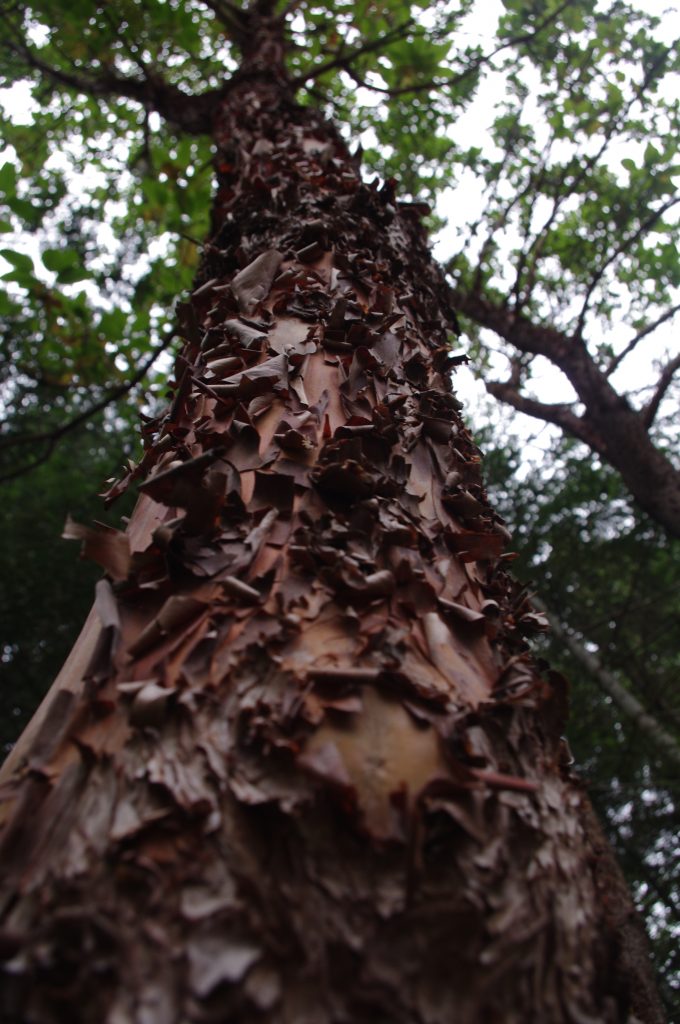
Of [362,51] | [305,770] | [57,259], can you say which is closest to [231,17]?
[362,51]

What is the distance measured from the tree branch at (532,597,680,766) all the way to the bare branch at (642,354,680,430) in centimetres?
157

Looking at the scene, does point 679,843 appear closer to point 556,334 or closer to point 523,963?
point 556,334

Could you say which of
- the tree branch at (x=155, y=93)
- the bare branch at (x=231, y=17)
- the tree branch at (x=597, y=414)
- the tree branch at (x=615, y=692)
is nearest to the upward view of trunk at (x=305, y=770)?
the tree branch at (x=597, y=414)

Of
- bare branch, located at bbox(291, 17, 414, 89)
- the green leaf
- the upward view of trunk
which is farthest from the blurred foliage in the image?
the upward view of trunk

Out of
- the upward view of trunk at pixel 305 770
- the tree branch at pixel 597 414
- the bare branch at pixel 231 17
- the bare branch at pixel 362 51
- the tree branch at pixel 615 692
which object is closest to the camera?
the upward view of trunk at pixel 305 770

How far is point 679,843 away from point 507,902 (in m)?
4.13

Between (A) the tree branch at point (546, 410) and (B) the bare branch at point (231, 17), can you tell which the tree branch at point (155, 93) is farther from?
(A) the tree branch at point (546, 410)

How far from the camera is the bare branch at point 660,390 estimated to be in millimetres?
3670

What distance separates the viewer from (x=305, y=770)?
2.08ft

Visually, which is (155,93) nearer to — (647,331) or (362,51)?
(362,51)

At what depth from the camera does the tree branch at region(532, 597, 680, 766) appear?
4.60 m

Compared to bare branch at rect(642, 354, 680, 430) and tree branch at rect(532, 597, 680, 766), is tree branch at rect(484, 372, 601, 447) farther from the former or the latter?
tree branch at rect(532, 597, 680, 766)

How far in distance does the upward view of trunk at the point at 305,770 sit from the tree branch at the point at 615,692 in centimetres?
406

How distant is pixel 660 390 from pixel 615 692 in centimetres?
274
